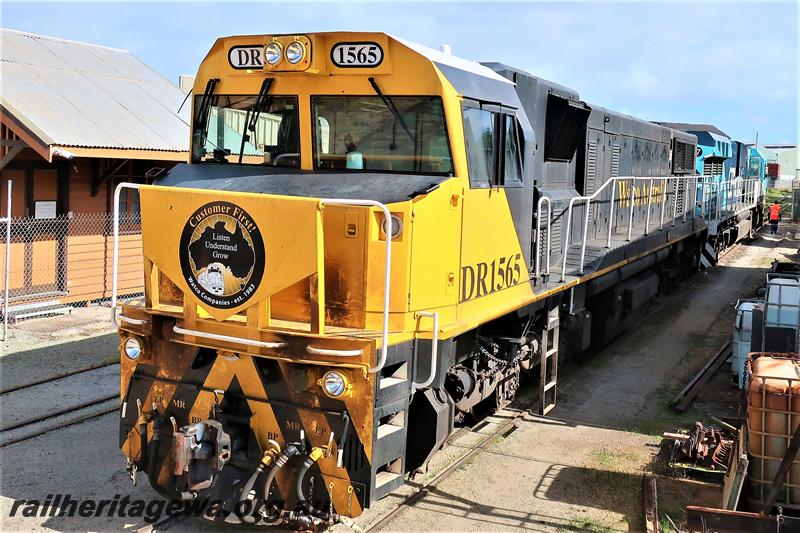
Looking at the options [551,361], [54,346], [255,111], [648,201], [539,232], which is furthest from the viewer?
[648,201]

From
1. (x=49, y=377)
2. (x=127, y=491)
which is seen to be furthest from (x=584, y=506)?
(x=49, y=377)

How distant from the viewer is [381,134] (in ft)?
19.4

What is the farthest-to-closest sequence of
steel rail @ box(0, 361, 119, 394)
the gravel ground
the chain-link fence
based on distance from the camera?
the chain-link fence, the gravel ground, steel rail @ box(0, 361, 119, 394)

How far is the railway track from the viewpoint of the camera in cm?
820

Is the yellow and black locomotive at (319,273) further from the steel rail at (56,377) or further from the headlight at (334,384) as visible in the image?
the steel rail at (56,377)

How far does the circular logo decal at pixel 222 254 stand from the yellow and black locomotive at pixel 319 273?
1 centimetres

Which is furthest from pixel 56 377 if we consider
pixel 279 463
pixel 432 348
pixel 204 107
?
pixel 432 348

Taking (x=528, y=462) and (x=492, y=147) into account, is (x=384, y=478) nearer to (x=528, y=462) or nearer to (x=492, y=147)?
(x=528, y=462)

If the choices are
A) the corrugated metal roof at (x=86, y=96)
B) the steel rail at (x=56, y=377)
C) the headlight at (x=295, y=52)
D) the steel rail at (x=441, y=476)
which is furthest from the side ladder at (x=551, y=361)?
the corrugated metal roof at (x=86, y=96)

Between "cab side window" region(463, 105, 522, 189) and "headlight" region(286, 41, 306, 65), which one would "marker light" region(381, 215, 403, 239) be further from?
"headlight" region(286, 41, 306, 65)

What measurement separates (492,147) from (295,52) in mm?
1832

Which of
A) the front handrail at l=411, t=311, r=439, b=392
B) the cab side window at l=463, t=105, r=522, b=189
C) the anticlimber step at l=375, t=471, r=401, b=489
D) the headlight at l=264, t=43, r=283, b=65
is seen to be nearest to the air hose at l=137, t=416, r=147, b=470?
the anticlimber step at l=375, t=471, r=401, b=489

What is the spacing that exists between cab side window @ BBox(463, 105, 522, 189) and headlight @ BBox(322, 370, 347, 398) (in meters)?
1.97

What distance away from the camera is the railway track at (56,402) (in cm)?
820
